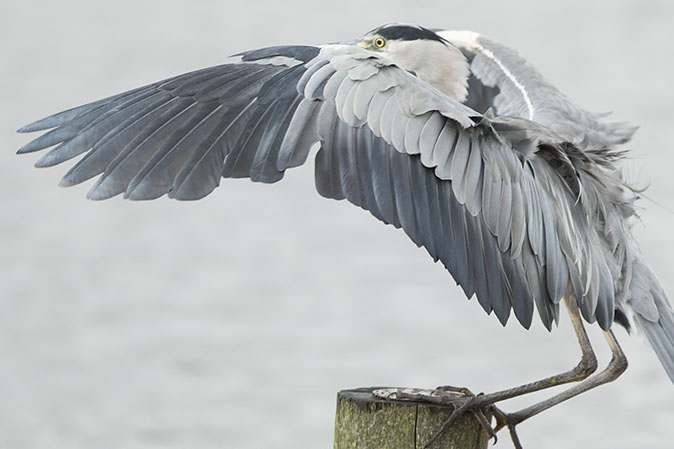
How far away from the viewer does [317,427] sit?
22.7 ft

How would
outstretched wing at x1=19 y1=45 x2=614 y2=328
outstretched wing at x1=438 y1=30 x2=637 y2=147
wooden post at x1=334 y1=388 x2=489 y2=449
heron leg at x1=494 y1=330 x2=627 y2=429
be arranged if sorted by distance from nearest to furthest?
wooden post at x1=334 y1=388 x2=489 y2=449
outstretched wing at x1=19 y1=45 x2=614 y2=328
heron leg at x1=494 y1=330 x2=627 y2=429
outstretched wing at x1=438 y1=30 x2=637 y2=147

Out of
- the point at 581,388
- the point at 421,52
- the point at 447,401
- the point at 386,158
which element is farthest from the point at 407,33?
the point at 447,401

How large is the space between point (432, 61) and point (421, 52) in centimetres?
6

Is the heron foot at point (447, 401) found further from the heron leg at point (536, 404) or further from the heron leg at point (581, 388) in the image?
the heron leg at point (581, 388)

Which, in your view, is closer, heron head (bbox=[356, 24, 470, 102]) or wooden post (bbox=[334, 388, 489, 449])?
wooden post (bbox=[334, 388, 489, 449])

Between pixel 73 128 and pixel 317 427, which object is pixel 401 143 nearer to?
pixel 73 128

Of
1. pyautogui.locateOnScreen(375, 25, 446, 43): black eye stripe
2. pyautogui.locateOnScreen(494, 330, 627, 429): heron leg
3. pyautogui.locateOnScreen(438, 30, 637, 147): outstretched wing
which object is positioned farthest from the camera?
pyautogui.locateOnScreen(375, 25, 446, 43): black eye stripe

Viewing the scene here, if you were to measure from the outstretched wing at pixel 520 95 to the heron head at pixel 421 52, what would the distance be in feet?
0.58

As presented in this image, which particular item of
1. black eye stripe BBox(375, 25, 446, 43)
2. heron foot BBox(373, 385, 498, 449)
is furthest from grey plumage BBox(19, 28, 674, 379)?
black eye stripe BBox(375, 25, 446, 43)

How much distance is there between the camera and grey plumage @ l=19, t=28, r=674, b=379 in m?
3.24

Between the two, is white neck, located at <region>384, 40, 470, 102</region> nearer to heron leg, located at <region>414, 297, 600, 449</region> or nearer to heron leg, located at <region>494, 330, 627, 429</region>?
heron leg, located at <region>414, 297, 600, 449</region>

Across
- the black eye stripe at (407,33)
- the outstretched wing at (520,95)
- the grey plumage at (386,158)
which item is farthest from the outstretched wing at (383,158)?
the black eye stripe at (407,33)

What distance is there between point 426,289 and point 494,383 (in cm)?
161

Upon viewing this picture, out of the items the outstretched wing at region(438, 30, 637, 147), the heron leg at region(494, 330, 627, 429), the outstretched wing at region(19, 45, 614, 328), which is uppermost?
the outstretched wing at region(438, 30, 637, 147)
